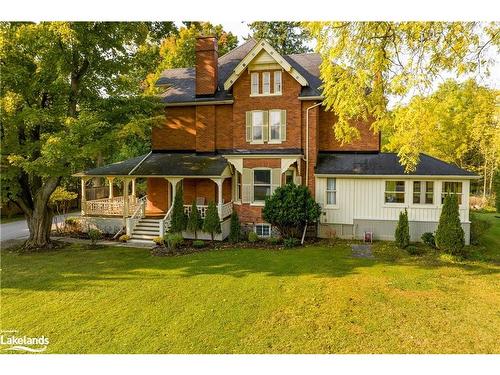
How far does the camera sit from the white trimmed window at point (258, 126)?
16.7m

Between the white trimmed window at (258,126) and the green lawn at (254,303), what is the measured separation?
6395mm

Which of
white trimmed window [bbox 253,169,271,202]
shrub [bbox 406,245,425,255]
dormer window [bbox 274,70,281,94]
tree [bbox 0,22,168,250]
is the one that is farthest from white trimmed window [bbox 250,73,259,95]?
shrub [bbox 406,245,425,255]

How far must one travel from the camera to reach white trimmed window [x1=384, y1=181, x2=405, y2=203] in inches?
613

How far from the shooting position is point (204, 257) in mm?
12766

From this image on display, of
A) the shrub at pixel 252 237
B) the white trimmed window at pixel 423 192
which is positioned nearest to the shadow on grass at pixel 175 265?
the shrub at pixel 252 237

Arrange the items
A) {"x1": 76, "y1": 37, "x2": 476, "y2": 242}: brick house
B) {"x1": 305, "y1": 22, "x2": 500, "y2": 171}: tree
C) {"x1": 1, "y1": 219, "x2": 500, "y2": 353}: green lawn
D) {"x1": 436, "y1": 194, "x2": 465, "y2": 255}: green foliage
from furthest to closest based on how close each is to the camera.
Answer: {"x1": 76, "y1": 37, "x2": 476, "y2": 242}: brick house → {"x1": 436, "y1": 194, "x2": 465, "y2": 255}: green foliage → {"x1": 305, "y1": 22, "x2": 500, "y2": 171}: tree → {"x1": 1, "y1": 219, "x2": 500, "y2": 353}: green lawn

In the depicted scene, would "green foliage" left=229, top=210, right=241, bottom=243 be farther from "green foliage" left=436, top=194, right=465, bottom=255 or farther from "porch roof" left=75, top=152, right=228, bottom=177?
"green foliage" left=436, top=194, right=465, bottom=255

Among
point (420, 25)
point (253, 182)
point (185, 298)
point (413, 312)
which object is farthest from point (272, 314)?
point (253, 182)

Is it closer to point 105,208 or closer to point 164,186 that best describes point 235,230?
point 164,186

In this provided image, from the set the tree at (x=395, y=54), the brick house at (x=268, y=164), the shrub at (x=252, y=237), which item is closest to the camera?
the tree at (x=395, y=54)

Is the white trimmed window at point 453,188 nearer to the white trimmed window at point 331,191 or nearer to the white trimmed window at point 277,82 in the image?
the white trimmed window at point 331,191

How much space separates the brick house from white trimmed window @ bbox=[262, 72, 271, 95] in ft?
0.15

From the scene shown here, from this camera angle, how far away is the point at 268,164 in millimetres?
16094

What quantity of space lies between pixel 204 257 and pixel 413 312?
24.0 ft
